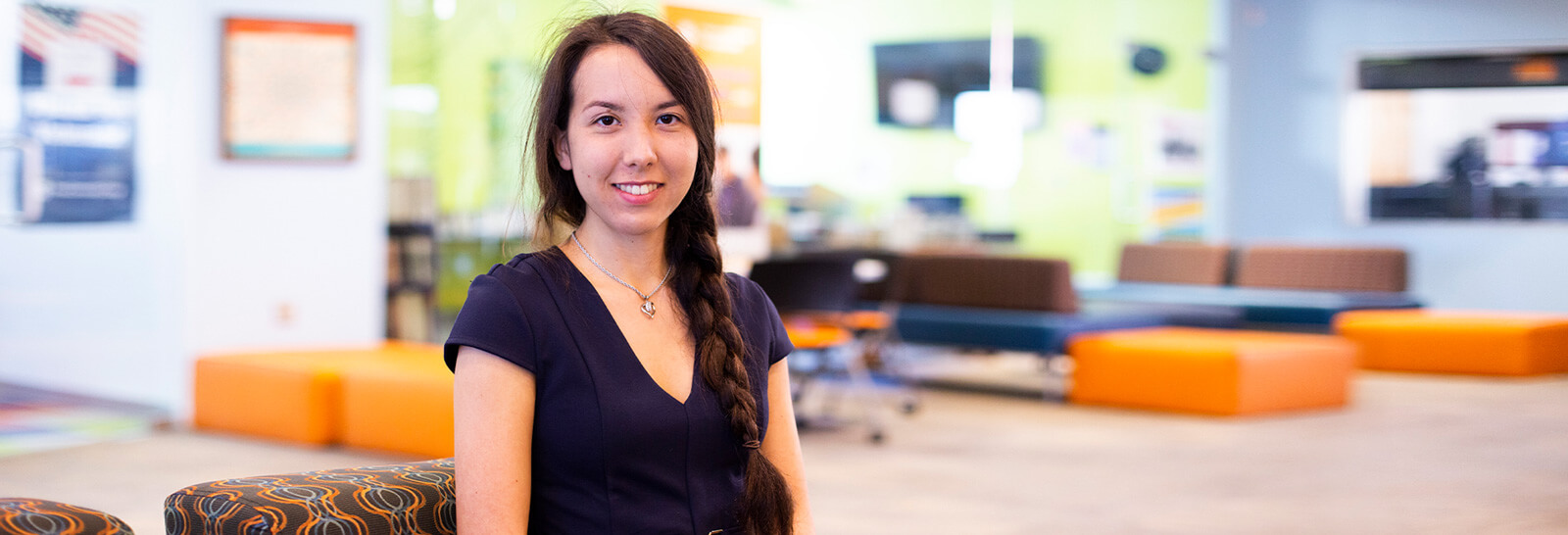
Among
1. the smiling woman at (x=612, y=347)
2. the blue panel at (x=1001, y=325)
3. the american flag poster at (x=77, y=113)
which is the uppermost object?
the american flag poster at (x=77, y=113)

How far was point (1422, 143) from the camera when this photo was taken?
432 inches

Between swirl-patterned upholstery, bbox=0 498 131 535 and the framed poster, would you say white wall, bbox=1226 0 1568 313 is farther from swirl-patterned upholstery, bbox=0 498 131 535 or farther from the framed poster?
swirl-patterned upholstery, bbox=0 498 131 535

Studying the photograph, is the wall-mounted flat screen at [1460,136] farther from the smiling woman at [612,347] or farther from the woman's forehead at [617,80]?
the woman's forehead at [617,80]

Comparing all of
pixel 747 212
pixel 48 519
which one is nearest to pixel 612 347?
pixel 48 519

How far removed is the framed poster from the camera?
5934 mm

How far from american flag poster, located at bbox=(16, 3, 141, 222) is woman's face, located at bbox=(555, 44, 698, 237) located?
4.97m

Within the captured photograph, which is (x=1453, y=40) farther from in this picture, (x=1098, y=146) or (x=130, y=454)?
(x=130, y=454)

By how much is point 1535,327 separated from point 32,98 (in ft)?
27.5

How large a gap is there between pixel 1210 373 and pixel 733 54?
3.00 meters

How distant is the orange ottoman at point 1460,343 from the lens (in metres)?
8.36

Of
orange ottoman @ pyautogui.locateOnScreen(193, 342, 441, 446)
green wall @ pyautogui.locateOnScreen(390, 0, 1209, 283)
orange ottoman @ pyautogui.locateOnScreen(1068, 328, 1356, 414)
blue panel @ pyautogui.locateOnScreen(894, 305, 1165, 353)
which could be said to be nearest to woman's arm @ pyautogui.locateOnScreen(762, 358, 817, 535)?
orange ottoman @ pyautogui.locateOnScreen(193, 342, 441, 446)

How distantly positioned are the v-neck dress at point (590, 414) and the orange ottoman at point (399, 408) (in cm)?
337

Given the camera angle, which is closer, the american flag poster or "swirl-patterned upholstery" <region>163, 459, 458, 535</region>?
"swirl-patterned upholstery" <region>163, 459, 458, 535</region>

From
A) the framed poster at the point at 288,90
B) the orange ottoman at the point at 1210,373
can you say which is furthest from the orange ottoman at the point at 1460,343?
the framed poster at the point at 288,90
